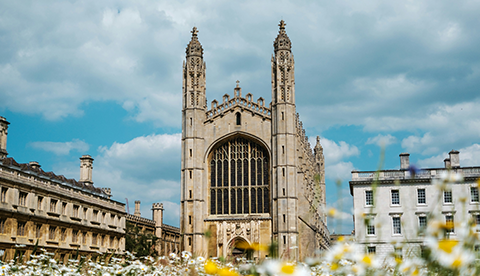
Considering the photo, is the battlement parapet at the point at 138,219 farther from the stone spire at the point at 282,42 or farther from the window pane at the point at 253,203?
the stone spire at the point at 282,42

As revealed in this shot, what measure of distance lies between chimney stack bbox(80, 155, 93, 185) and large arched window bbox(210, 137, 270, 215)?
52.2ft

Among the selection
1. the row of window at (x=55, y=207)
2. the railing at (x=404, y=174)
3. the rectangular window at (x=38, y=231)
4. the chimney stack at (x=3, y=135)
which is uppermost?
the chimney stack at (x=3, y=135)

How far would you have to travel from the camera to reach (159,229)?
73250mm

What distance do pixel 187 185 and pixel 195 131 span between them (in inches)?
205

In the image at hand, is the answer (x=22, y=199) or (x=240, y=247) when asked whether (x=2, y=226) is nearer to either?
(x=22, y=199)

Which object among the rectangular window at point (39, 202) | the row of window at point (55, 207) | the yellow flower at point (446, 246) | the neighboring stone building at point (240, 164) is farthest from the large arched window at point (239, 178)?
the yellow flower at point (446, 246)

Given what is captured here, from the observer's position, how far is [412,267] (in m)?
3.28

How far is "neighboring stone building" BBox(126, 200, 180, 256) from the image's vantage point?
69.7 m

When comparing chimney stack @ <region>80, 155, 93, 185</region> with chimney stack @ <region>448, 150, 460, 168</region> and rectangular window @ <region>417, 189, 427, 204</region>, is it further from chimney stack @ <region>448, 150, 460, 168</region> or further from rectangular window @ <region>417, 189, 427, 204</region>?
chimney stack @ <region>448, 150, 460, 168</region>

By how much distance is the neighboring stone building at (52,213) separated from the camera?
3331 cm

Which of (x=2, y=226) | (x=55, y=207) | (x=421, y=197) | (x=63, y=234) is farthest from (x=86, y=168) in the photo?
(x=421, y=197)

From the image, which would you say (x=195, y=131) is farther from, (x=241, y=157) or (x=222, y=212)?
(x=222, y=212)

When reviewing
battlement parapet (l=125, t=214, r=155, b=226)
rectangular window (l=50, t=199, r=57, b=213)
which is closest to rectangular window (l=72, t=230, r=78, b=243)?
rectangular window (l=50, t=199, r=57, b=213)

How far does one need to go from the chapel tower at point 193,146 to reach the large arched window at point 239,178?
153 cm
